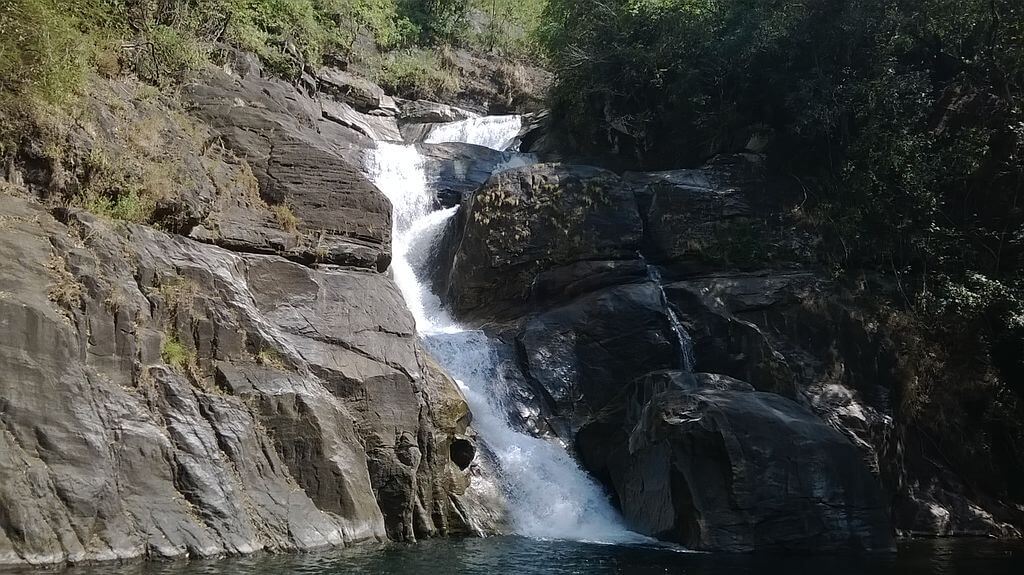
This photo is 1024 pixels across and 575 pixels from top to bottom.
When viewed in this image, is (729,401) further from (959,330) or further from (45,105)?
(45,105)

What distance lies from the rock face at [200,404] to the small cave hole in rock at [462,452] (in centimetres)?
5

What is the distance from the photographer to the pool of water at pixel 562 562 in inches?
432

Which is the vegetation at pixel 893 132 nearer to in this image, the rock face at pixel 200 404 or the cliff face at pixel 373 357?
the cliff face at pixel 373 357

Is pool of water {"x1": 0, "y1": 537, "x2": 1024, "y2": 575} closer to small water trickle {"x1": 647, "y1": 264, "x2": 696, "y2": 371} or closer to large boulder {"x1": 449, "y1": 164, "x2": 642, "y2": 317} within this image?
small water trickle {"x1": 647, "y1": 264, "x2": 696, "y2": 371}

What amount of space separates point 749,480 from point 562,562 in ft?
15.4

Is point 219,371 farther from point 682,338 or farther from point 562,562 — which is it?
point 682,338

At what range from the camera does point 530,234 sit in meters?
24.2

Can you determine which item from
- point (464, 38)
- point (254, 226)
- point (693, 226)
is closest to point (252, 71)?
point (254, 226)

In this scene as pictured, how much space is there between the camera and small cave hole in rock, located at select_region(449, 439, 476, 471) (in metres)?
16.8

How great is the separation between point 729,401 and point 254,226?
A: 10.5 m

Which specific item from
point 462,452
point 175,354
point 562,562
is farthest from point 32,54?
point 562,562

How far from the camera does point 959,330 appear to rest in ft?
70.8

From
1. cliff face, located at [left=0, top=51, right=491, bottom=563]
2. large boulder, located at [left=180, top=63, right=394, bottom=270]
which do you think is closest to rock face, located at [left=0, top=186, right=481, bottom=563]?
cliff face, located at [left=0, top=51, right=491, bottom=563]

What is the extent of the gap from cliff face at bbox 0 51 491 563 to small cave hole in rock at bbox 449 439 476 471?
4cm
